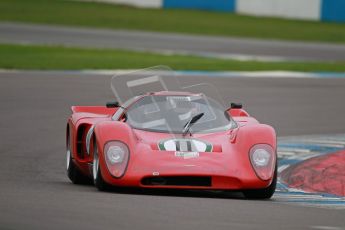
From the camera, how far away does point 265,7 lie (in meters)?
43.4

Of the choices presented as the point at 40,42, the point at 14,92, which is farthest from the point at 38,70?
the point at 40,42

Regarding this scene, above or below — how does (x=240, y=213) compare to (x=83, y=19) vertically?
above

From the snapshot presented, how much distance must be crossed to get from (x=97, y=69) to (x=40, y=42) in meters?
7.25

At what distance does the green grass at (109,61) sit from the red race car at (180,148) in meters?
13.6

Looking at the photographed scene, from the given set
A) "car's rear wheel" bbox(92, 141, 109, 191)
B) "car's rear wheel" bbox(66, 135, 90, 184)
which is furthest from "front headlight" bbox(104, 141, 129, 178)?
"car's rear wheel" bbox(66, 135, 90, 184)

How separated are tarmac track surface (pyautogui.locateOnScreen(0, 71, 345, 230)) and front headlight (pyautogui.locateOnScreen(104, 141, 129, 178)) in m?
0.20

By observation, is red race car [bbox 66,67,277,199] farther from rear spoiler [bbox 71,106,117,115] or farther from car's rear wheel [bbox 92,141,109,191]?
rear spoiler [bbox 71,106,117,115]

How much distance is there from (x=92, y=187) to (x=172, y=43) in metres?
23.3

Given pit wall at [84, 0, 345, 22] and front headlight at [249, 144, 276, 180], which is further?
pit wall at [84, 0, 345, 22]

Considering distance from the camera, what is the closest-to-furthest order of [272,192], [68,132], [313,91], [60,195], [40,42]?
[60,195] → [272,192] → [68,132] → [313,91] → [40,42]

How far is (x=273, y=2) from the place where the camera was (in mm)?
43188

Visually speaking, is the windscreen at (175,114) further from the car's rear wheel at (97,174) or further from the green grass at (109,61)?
the green grass at (109,61)

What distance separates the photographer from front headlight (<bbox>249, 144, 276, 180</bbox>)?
10.1 m

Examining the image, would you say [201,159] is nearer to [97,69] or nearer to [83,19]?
[97,69]
